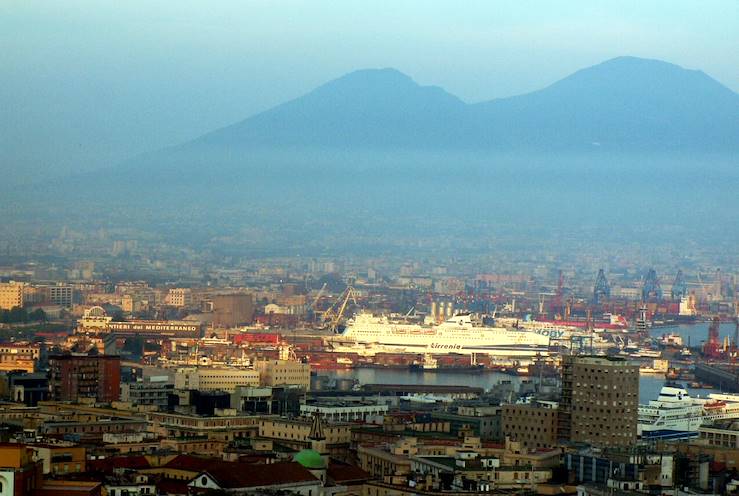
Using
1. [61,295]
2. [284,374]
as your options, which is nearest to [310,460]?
[284,374]

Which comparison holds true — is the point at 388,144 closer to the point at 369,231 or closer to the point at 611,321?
the point at 369,231

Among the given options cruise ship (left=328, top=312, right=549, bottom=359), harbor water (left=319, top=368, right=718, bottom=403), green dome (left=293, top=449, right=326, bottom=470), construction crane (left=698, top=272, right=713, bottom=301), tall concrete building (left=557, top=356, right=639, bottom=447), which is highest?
construction crane (left=698, top=272, right=713, bottom=301)

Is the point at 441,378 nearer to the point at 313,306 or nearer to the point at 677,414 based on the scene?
the point at 677,414

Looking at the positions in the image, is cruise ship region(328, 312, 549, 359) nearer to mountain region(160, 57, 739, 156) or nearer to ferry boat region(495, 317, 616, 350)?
ferry boat region(495, 317, 616, 350)

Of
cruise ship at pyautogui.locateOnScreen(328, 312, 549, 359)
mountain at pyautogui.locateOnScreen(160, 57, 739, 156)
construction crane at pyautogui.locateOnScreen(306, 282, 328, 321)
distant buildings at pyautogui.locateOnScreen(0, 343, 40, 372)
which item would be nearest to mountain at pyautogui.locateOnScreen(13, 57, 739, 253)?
mountain at pyautogui.locateOnScreen(160, 57, 739, 156)

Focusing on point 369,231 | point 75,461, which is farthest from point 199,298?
point 75,461

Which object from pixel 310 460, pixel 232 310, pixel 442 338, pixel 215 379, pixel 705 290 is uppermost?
pixel 705 290
